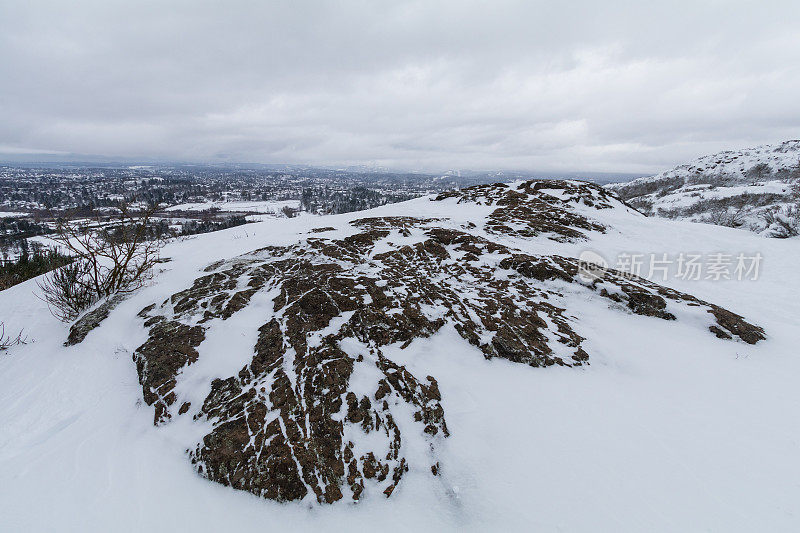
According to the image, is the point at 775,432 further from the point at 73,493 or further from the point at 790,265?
the point at 790,265


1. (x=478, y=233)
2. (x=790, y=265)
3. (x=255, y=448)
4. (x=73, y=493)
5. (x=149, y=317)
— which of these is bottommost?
(x=73, y=493)

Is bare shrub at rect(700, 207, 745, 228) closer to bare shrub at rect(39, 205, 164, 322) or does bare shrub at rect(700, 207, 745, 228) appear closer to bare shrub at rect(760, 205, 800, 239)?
bare shrub at rect(760, 205, 800, 239)

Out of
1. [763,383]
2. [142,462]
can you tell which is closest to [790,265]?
[763,383]

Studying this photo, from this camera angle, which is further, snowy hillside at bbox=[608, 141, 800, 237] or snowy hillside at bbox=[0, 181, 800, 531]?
snowy hillside at bbox=[608, 141, 800, 237]

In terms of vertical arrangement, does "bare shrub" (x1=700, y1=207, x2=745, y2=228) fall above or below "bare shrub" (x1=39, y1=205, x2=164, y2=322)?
above

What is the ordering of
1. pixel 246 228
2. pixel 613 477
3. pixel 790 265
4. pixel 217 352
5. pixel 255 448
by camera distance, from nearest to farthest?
pixel 613 477 < pixel 255 448 < pixel 217 352 < pixel 790 265 < pixel 246 228

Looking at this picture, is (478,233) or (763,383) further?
(478,233)

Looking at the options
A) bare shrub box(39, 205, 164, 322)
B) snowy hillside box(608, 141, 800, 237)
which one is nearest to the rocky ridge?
bare shrub box(39, 205, 164, 322)
